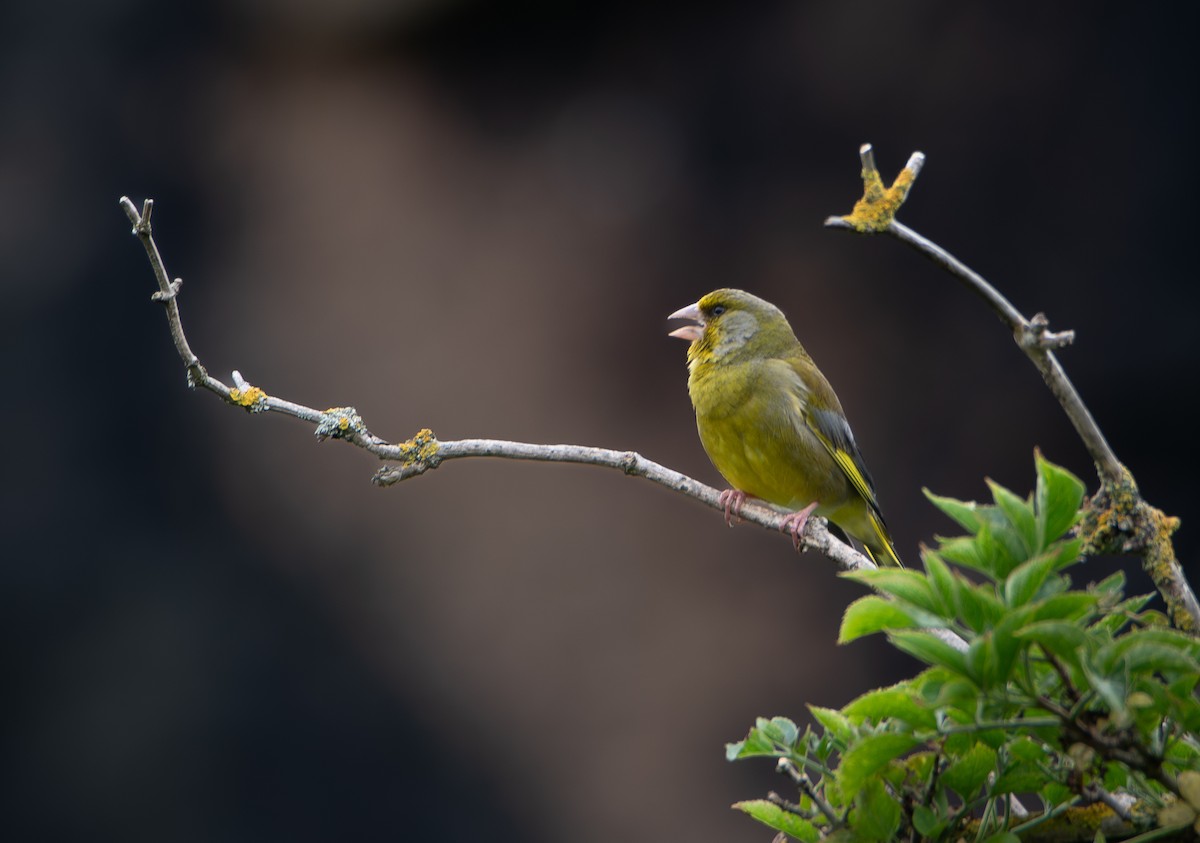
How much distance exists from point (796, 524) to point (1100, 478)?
175 cm

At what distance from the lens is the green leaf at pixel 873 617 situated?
41.4 inches

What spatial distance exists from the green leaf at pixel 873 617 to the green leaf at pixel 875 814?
0.18 metres

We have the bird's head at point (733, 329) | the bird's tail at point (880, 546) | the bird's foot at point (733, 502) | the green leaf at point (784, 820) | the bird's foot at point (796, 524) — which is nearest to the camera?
the green leaf at point (784, 820)

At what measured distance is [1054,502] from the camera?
1.03m

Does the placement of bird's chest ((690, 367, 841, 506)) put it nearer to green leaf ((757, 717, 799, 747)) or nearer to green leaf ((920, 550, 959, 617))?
green leaf ((757, 717, 799, 747))

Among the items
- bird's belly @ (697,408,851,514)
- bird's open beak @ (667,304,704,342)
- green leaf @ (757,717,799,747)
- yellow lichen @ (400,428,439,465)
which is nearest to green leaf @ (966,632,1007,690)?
green leaf @ (757,717,799,747)

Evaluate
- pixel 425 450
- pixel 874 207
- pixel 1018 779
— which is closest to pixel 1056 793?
pixel 1018 779

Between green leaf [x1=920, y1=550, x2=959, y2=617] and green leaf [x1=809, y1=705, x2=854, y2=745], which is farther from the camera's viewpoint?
green leaf [x1=809, y1=705, x2=854, y2=745]

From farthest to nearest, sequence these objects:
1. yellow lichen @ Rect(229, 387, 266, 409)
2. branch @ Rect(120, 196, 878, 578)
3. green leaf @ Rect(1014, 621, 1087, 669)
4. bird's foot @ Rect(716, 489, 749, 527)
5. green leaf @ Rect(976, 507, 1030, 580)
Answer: bird's foot @ Rect(716, 489, 749, 527)
yellow lichen @ Rect(229, 387, 266, 409)
branch @ Rect(120, 196, 878, 578)
green leaf @ Rect(976, 507, 1030, 580)
green leaf @ Rect(1014, 621, 1087, 669)

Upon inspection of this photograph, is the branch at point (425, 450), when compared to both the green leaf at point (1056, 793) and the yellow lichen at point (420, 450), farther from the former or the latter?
the green leaf at point (1056, 793)

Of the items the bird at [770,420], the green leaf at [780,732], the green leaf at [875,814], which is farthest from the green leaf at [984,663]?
the bird at [770,420]

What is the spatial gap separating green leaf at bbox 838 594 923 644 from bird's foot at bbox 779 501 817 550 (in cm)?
154

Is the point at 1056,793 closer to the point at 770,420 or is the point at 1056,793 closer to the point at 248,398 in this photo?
the point at 248,398

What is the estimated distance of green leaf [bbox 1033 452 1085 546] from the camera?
102 cm
